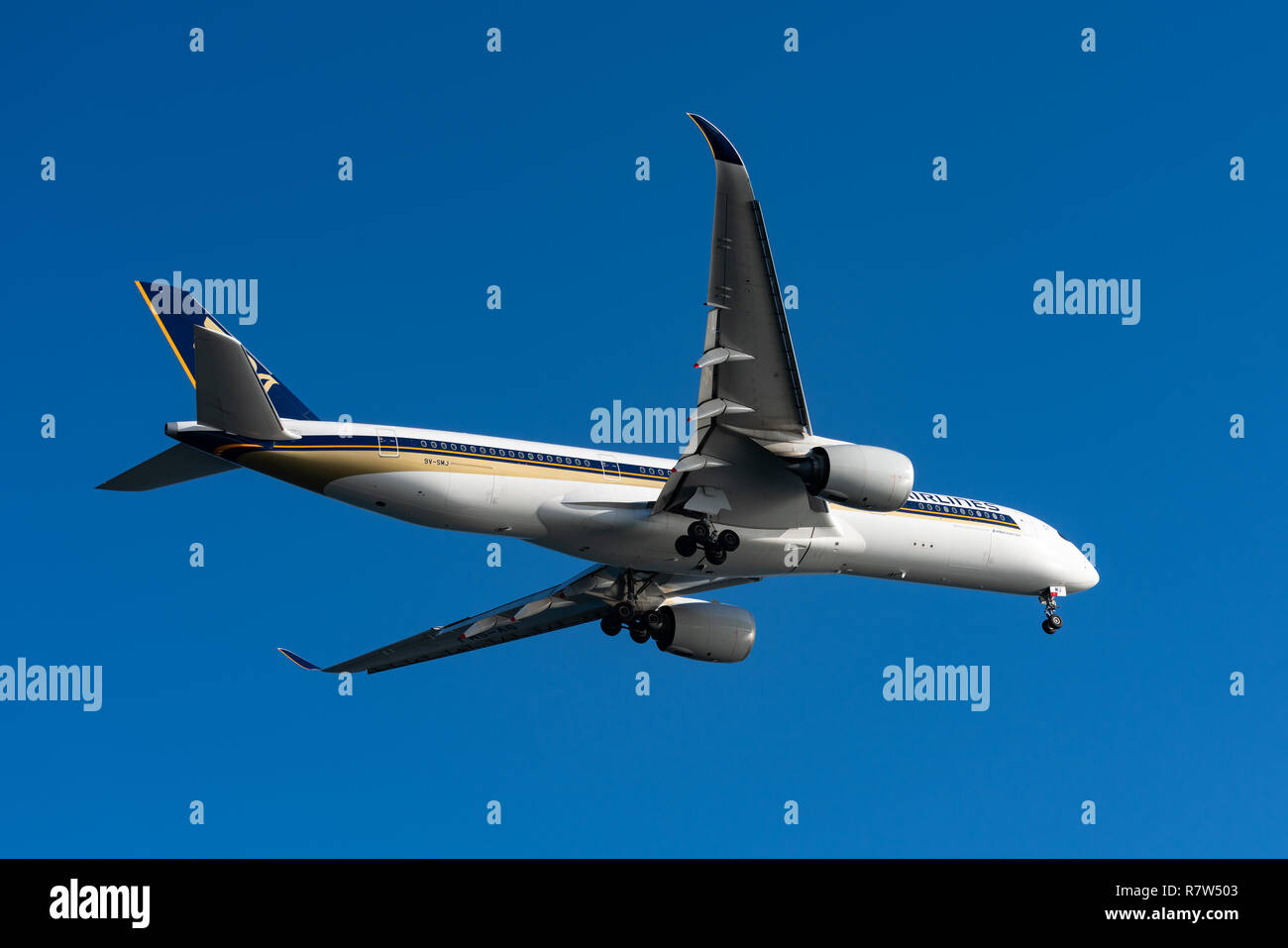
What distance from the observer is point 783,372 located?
75.2ft

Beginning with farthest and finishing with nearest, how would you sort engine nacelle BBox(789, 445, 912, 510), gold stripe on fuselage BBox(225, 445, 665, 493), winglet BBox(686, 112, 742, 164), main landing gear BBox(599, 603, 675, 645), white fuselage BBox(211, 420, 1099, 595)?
1. main landing gear BBox(599, 603, 675, 645)
2. white fuselage BBox(211, 420, 1099, 595)
3. engine nacelle BBox(789, 445, 912, 510)
4. gold stripe on fuselage BBox(225, 445, 665, 493)
5. winglet BBox(686, 112, 742, 164)

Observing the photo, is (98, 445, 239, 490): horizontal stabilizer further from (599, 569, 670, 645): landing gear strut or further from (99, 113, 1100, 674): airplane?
(599, 569, 670, 645): landing gear strut

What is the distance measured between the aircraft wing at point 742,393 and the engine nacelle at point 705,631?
14.7 feet

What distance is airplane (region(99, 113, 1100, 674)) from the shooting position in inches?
874

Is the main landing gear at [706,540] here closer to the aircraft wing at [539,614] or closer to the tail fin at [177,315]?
the aircraft wing at [539,614]

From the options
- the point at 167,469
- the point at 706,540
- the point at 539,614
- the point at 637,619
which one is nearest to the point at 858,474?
the point at 706,540

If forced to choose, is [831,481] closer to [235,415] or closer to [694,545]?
[694,545]

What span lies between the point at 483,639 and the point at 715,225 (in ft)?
54.4

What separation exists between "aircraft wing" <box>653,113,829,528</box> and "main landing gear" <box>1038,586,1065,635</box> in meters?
7.34

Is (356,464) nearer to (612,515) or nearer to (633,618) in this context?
(612,515)

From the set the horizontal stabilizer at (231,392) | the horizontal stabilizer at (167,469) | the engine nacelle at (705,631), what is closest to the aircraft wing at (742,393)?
the engine nacelle at (705,631)

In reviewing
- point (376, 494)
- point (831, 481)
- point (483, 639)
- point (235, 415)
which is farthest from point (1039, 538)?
point (235, 415)

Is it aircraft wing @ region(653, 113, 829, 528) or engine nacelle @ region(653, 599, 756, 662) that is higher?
aircraft wing @ region(653, 113, 829, 528)

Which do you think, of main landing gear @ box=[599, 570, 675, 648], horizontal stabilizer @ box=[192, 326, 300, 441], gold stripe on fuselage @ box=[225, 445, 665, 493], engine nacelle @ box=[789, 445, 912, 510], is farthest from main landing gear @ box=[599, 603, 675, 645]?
horizontal stabilizer @ box=[192, 326, 300, 441]
